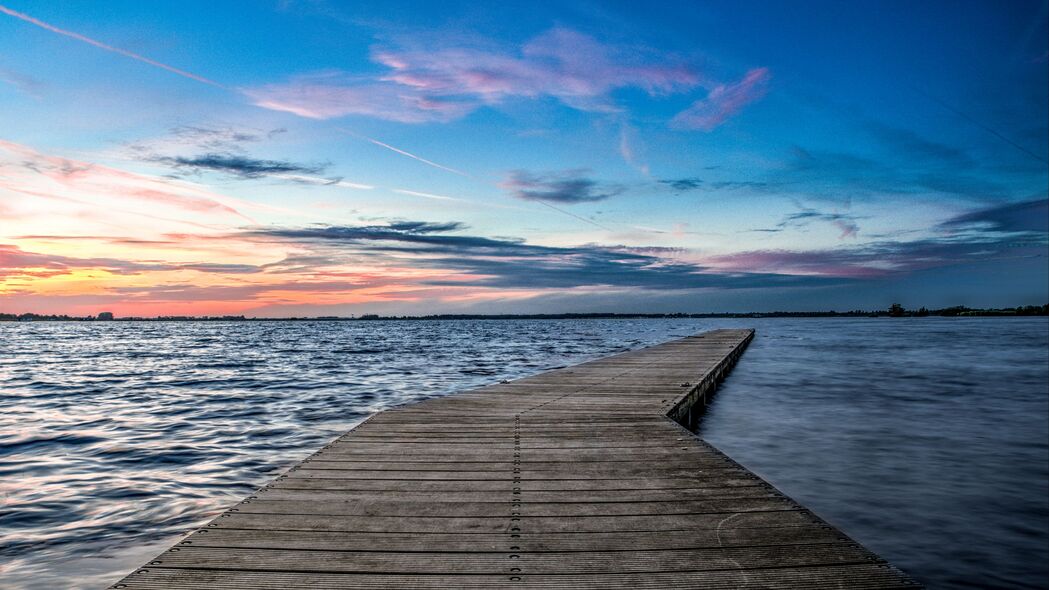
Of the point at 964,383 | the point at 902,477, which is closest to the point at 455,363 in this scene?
the point at 964,383

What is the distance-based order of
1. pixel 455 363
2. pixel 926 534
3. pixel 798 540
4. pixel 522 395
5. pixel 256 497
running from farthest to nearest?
pixel 455 363
pixel 522 395
pixel 926 534
pixel 256 497
pixel 798 540

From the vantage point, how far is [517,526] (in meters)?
4.20

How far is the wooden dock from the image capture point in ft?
11.1

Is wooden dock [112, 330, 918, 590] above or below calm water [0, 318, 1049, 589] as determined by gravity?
above

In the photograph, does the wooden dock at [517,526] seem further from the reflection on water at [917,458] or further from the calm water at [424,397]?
the reflection on water at [917,458]

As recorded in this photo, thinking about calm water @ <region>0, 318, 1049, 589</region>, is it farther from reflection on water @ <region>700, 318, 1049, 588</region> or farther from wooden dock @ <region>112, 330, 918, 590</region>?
wooden dock @ <region>112, 330, 918, 590</region>

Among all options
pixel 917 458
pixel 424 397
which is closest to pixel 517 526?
pixel 917 458

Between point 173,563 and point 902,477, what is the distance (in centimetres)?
946

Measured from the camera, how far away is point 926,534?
6777 mm

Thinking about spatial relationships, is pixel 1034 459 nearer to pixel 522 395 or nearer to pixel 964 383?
Result: pixel 522 395

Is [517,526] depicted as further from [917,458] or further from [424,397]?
[424,397]

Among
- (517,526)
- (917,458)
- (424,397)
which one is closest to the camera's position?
(517,526)

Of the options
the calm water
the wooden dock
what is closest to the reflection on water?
the calm water

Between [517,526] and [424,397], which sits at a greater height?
[517,526]
